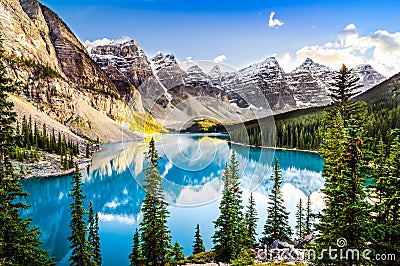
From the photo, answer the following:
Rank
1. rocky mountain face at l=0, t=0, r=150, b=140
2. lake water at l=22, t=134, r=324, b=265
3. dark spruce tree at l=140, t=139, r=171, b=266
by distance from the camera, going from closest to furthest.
Answer: lake water at l=22, t=134, r=324, b=265 < dark spruce tree at l=140, t=139, r=171, b=266 < rocky mountain face at l=0, t=0, r=150, b=140

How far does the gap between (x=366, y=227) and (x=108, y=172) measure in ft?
220

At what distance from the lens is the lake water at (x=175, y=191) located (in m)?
12.0

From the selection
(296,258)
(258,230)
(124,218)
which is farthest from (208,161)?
(124,218)

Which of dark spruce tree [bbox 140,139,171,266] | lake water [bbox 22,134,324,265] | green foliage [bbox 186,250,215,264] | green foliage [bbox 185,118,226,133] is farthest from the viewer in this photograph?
green foliage [bbox 186,250,215,264]

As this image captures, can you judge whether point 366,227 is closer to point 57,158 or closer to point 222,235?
point 222,235

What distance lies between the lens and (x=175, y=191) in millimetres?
12102

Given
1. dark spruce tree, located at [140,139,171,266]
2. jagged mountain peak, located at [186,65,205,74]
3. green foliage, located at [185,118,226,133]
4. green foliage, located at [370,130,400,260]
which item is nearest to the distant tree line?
green foliage, located at [185,118,226,133]

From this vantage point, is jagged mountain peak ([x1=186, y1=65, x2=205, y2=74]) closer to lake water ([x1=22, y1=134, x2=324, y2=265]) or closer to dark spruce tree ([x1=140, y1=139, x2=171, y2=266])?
lake water ([x1=22, y1=134, x2=324, y2=265])

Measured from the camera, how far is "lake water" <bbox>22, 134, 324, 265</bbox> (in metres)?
12.0

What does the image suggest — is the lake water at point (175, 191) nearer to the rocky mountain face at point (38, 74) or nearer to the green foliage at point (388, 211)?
the green foliage at point (388, 211)

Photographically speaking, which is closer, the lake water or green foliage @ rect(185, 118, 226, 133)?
the lake water

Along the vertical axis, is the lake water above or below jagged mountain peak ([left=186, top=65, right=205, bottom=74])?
below

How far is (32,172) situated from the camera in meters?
60.1

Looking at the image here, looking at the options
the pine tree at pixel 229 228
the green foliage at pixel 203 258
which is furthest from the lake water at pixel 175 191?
the green foliage at pixel 203 258
